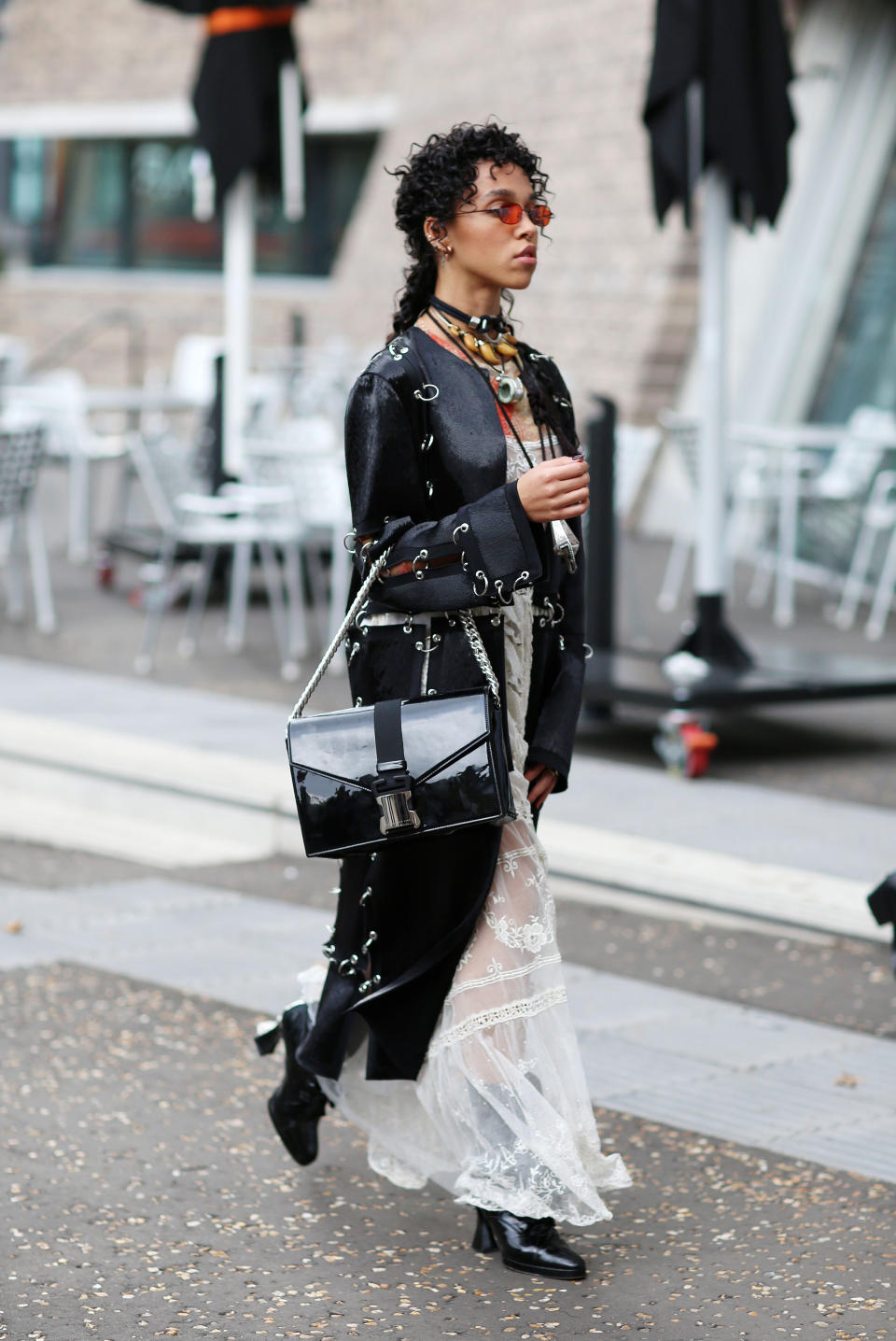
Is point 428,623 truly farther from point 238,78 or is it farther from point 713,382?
point 238,78

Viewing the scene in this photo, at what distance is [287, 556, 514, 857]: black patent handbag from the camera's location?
3.52m

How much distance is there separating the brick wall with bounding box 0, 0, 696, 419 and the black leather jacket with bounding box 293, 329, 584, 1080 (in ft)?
29.0

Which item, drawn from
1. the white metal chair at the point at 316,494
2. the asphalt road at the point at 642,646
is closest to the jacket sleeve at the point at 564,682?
the asphalt road at the point at 642,646

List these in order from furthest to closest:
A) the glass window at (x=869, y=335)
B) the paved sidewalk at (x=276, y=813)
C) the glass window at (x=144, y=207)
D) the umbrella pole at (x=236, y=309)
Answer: the glass window at (x=144, y=207), the glass window at (x=869, y=335), the umbrella pole at (x=236, y=309), the paved sidewalk at (x=276, y=813)

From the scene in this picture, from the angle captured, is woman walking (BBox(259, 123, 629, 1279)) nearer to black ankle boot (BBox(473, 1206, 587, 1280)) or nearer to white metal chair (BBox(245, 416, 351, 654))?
black ankle boot (BBox(473, 1206, 587, 1280))

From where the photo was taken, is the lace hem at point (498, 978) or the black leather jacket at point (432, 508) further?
the lace hem at point (498, 978)

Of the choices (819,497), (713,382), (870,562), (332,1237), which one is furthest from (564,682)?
(870,562)

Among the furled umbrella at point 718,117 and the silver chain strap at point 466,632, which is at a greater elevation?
the furled umbrella at point 718,117

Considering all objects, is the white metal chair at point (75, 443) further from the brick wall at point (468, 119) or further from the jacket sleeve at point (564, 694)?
the jacket sleeve at point (564, 694)

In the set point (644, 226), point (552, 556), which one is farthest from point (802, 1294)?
point (644, 226)

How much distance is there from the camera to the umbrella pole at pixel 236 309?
12.4m

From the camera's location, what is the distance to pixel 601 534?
889cm

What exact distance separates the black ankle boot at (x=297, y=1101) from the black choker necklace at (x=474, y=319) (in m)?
1.33

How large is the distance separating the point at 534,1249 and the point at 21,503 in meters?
8.21
